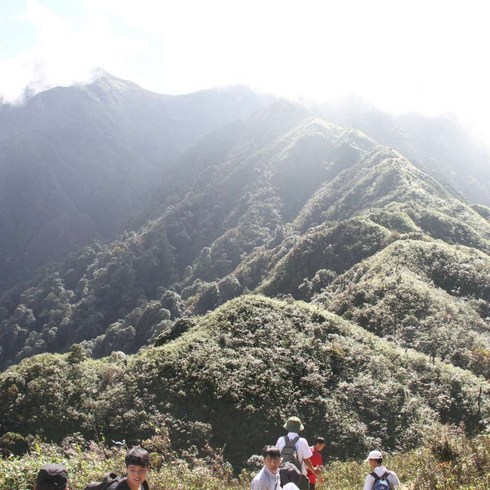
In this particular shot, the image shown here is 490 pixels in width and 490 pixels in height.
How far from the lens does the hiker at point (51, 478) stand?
480 cm

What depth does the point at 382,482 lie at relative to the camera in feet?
25.3

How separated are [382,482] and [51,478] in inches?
211

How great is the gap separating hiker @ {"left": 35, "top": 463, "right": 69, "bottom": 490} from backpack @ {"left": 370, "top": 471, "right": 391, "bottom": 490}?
16.9ft

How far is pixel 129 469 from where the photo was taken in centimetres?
513

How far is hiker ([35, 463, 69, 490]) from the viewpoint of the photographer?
4801 mm

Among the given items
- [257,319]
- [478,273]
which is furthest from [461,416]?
[478,273]

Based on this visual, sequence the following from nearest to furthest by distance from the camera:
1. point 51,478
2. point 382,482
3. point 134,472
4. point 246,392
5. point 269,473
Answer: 1. point 51,478
2. point 134,472
3. point 269,473
4. point 382,482
5. point 246,392

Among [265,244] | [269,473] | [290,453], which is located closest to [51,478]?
[269,473]

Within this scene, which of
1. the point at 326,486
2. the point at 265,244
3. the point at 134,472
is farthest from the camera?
the point at 265,244

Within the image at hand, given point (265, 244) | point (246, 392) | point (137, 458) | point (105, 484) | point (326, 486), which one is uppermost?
point (137, 458)

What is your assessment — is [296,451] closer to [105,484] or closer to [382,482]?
[382,482]

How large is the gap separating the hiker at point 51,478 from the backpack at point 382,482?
517cm

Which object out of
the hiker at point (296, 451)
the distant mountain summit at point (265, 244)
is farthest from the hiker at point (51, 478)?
the distant mountain summit at point (265, 244)

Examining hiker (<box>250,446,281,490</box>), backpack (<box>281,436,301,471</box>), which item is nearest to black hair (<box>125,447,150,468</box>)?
hiker (<box>250,446,281,490</box>)
